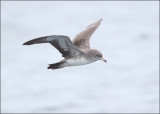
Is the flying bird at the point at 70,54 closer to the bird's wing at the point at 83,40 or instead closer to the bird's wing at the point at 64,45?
the bird's wing at the point at 64,45

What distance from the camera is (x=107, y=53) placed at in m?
21.3

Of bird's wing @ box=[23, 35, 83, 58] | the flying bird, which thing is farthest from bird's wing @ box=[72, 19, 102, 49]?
bird's wing @ box=[23, 35, 83, 58]

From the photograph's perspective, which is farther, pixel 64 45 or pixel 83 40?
pixel 83 40

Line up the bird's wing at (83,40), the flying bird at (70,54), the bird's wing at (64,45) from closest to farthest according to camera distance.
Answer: the bird's wing at (64,45) < the flying bird at (70,54) < the bird's wing at (83,40)

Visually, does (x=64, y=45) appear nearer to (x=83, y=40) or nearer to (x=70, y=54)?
(x=70, y=54)

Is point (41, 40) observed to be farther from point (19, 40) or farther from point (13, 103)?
point (19, 40)

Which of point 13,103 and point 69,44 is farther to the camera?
point 13,103

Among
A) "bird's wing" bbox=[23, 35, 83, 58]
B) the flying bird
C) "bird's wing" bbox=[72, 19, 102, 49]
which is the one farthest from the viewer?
"bird's wing" bbox=[72, 19, 102, 49]

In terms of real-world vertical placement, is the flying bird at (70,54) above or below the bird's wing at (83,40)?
below

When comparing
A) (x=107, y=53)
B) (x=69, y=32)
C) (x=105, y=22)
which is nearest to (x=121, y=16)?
(x=105, y=22)

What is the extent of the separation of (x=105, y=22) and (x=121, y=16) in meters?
1.68

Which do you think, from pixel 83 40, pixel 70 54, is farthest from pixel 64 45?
pixel 83 40

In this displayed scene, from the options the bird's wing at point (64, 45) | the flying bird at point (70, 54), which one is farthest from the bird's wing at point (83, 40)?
the bird's wing at point (64, 45)

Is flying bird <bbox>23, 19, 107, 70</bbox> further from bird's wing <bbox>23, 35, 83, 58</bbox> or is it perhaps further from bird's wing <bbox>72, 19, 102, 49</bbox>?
bird's wing <bbox>72, 19, 102, 49</bbox>
